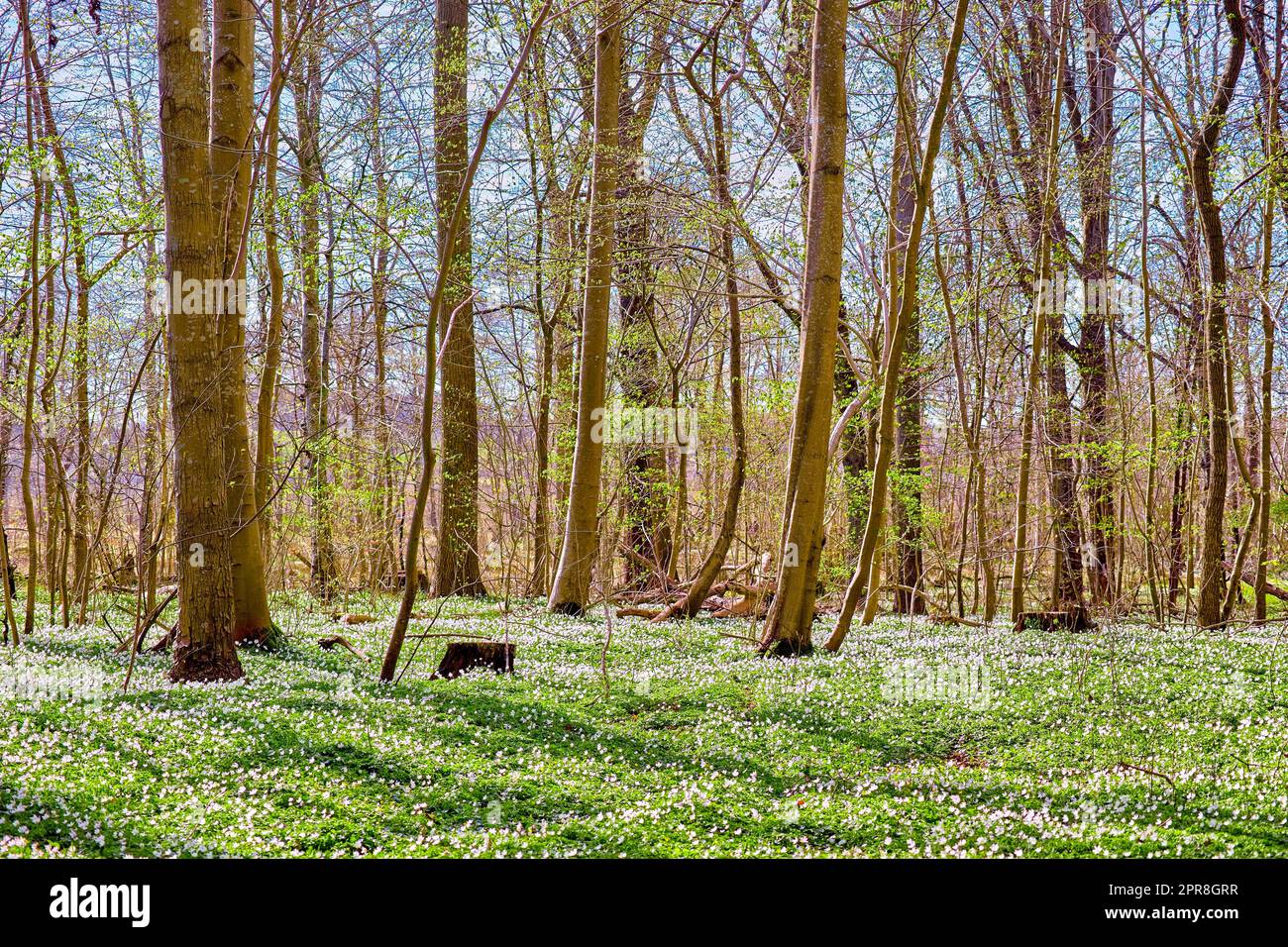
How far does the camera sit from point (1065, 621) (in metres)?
12.8

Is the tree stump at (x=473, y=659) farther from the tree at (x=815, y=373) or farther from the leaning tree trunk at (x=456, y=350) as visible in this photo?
the leaning tree trunk at (x=456, y=350)

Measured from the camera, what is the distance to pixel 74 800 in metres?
4.22

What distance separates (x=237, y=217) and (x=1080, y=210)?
12.4 meters

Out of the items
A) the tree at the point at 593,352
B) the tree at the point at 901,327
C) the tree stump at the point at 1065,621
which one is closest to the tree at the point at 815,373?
the tree at the point at 901,327

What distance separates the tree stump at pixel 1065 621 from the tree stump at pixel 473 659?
7.68 metres

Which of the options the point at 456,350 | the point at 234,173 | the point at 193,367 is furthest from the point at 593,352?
the point at 193,367

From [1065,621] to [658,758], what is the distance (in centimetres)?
926

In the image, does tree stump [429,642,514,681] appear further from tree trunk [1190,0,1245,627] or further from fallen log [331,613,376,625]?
tree trunk [1190,0,1245,627]

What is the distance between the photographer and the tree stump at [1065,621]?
12.6 metres
